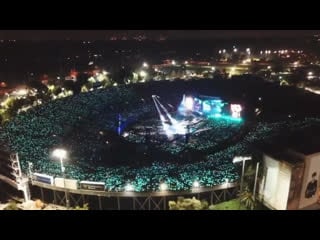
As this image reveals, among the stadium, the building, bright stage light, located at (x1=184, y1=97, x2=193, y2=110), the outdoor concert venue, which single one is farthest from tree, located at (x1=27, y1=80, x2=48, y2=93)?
the building

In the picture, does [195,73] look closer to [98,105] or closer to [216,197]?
[98,105]

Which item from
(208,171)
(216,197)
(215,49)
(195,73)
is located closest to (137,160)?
(208,171)

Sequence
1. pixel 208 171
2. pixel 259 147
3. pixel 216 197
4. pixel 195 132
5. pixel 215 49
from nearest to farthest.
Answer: pixel 259 147, pixel 216 197, pixel 208 171, pixel 195 132, pixel 215 49

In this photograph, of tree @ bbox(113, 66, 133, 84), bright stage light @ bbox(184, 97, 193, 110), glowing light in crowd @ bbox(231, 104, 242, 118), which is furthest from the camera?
tree @ bbox(113, 66, 133, 84)

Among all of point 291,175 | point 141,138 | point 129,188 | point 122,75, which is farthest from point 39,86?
point 291,175

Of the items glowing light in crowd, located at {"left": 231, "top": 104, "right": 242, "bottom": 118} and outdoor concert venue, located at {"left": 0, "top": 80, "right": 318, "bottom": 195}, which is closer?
outdoor concert venue, located at {"left": 0, "top": 80, "right": 318, "bottom": 195}

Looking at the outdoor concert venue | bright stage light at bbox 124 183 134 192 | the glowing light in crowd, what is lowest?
the outdoor concert venue

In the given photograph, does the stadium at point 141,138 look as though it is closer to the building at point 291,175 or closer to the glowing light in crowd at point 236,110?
the glowing light in crowd at point 236,110

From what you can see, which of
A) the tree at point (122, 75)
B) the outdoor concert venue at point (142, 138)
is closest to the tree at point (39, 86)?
the outdoor concert venue at point (142, 138)

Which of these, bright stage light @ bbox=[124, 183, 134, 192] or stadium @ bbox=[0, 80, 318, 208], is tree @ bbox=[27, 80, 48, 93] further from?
bright stage light @ bbox=[124, 183, 134, 192]
